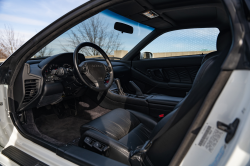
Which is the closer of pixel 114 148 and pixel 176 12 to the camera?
pixel 114 148

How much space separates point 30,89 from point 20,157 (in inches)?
24.7

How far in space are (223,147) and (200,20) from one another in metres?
2.54

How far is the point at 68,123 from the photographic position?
243 cm

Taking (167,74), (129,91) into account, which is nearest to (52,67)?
(129,91)

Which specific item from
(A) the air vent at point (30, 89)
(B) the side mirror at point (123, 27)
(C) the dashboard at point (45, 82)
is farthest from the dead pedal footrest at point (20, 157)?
(B) the side mirror at point (123, 27)

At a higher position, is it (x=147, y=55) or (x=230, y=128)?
(x=147, y=55)

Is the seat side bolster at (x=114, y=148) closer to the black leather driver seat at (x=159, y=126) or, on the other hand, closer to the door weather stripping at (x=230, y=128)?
the black leather driver seat at (x=159, y=126)

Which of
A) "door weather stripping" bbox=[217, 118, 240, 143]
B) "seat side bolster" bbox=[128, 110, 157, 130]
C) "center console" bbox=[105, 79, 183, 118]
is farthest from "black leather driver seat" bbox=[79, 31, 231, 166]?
"center console" bbox=[105, 79, 183, 118]

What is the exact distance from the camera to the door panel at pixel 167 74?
9.36ft

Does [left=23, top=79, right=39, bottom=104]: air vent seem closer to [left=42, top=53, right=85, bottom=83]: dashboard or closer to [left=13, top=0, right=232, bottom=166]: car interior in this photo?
[left=13, top=0, right=232, bottom=166]: car interior

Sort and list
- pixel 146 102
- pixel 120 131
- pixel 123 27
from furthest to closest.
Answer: pixel 123 27
pixel 146 102
pixel 120 131

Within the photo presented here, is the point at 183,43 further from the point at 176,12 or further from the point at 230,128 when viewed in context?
the point at 230,128

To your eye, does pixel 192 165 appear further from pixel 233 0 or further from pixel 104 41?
pixel 104 41

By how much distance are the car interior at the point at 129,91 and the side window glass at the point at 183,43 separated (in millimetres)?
74
